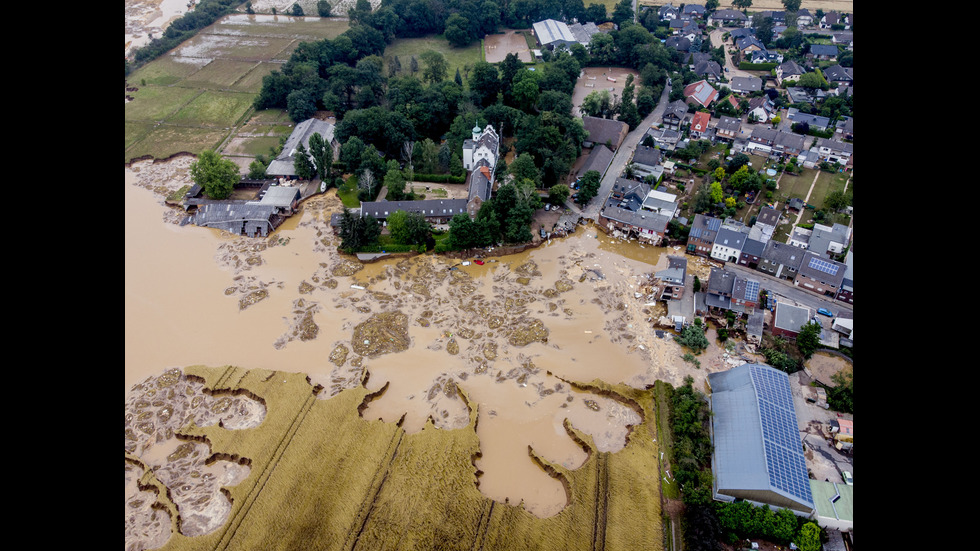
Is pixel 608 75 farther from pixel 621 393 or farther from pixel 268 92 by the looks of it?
pixel 621 393

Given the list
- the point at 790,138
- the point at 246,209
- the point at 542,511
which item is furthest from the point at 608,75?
the point at 542,511

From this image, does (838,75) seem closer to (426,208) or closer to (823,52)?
(823,52)

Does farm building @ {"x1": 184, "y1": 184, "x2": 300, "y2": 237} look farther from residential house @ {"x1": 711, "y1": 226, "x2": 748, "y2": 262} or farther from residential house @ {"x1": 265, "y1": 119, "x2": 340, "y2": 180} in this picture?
residential house @ {"x1": 711, "y1": 226, "x2": 748, "y2": 262}

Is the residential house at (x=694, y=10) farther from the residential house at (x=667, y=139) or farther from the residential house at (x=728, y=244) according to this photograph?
the residential house at (x=728, y=244)

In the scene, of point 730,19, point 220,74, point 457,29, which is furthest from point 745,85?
point 220,74

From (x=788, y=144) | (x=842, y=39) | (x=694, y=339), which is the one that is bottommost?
(x=694, y=339)
